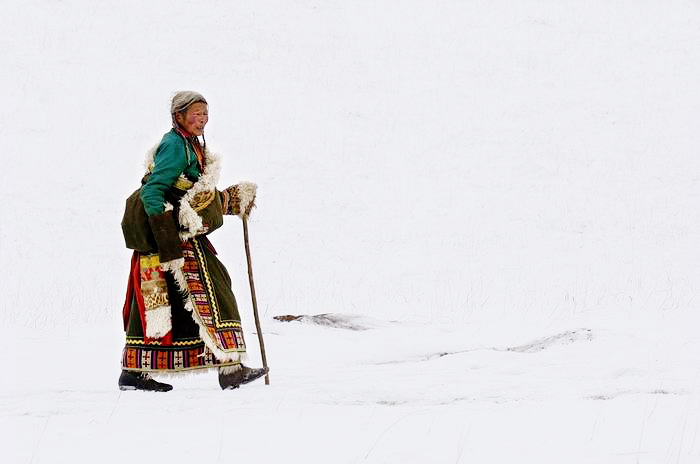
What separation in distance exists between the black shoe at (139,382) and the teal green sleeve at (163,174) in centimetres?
105

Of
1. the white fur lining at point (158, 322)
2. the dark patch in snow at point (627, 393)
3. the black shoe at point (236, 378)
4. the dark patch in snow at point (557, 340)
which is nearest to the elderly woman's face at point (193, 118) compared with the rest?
the white fur lining at point (158, 322)

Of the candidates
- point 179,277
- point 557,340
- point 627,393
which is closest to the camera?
point 627,393

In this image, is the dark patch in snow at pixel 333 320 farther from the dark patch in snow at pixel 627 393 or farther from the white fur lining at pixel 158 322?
the dark patch in snow at pixel 627 393

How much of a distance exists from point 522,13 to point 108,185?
55.8ft

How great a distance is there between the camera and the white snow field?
4684 mm

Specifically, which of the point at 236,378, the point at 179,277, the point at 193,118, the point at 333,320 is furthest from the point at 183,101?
the point at 333,320

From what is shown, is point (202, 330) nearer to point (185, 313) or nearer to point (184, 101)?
point (185, 313)

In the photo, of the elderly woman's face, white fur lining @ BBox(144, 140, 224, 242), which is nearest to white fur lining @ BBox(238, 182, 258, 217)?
white fur lining @ BBox(144, 140, 224, 242)

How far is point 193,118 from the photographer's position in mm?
5695

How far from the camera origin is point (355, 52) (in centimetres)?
2561

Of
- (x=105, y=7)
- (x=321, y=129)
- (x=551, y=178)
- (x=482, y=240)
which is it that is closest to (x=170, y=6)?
(x=105, y=7)

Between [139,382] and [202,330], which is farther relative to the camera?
[139,382]

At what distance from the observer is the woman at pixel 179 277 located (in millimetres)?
5554

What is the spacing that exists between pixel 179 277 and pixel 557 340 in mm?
3125
